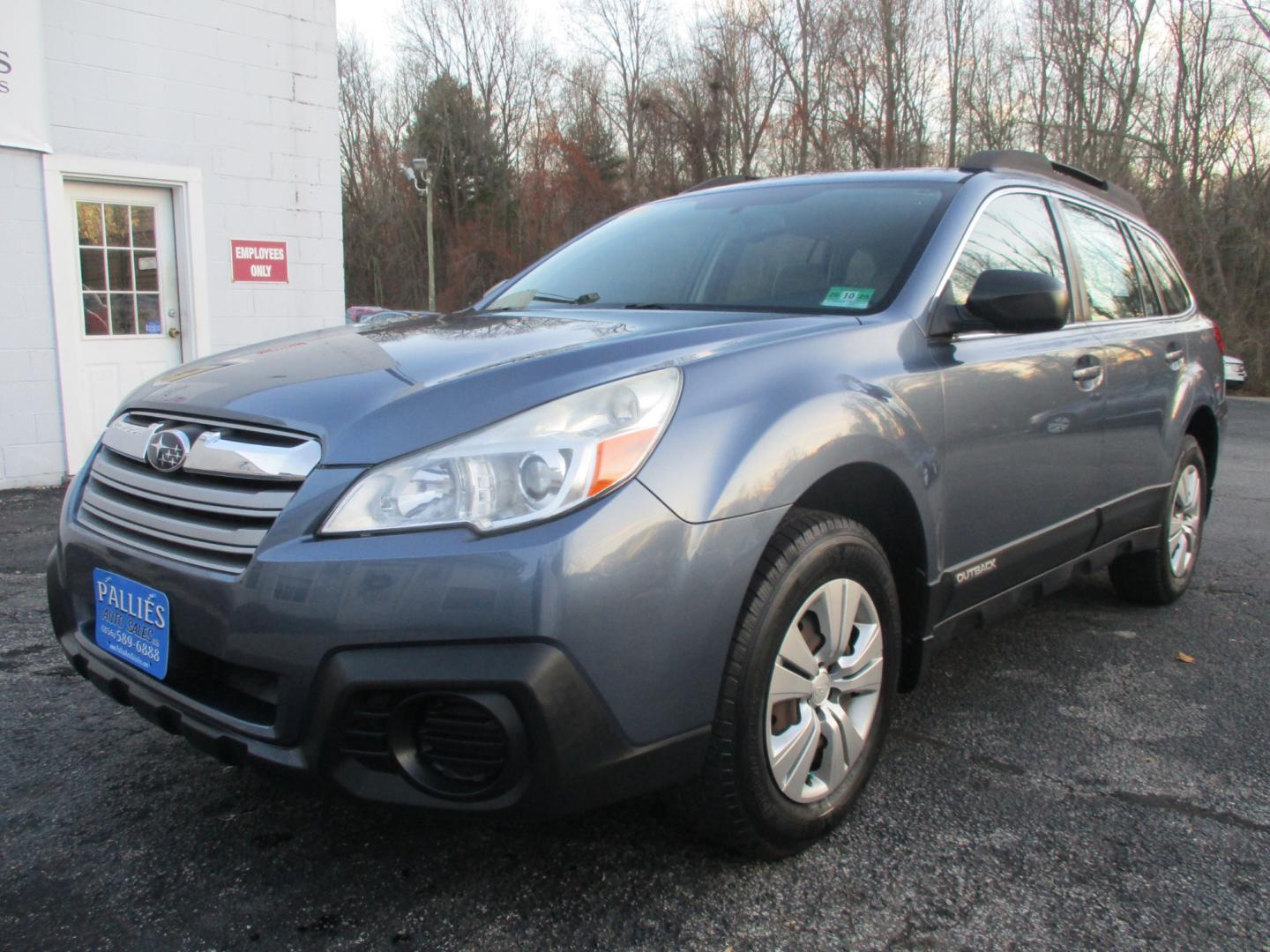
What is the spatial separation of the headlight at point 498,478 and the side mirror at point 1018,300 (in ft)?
4.05

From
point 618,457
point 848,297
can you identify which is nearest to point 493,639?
point 618,457

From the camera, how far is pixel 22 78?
21.8 ft

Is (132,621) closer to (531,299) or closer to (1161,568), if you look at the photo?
(531,299)

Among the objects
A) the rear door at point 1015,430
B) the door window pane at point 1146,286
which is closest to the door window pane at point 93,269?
the rear door at point 1015,430

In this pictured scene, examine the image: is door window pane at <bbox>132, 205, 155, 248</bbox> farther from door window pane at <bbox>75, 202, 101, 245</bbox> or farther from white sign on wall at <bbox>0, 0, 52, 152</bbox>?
white sign on wall at <bbox>0, 0, 52, 152</bbox>

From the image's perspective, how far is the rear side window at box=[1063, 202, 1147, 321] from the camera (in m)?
3.51

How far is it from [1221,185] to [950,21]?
1035 centimetres

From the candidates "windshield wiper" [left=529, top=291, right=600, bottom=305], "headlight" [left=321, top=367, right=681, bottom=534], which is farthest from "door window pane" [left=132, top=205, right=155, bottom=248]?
"headlight" [left=321, top=367, right=681, bottom=534]

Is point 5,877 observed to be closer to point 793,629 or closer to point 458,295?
point 793,629

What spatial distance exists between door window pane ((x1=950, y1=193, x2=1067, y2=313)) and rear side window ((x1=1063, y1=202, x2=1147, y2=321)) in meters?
0.21

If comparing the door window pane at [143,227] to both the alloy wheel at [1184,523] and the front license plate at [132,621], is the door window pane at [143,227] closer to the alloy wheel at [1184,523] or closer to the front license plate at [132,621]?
the front license plate at [132,621]

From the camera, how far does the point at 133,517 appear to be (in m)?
2.08

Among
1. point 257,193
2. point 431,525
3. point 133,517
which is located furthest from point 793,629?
point 257,193

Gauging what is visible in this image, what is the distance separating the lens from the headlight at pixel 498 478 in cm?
173
